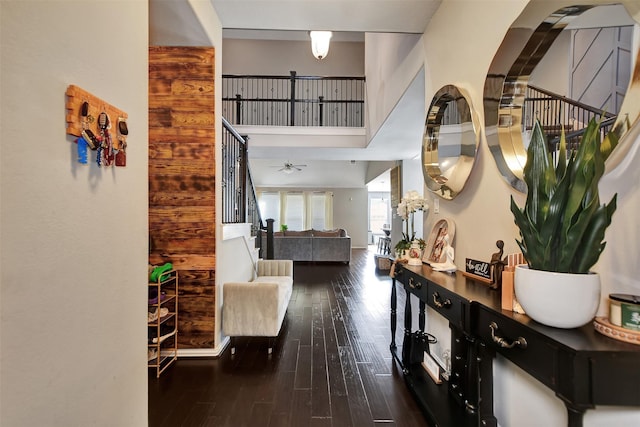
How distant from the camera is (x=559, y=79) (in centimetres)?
121

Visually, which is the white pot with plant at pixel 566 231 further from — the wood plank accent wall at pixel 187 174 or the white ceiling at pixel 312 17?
the wood plank accent wall at pixel 187 174

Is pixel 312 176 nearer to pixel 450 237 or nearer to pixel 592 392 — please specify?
pixel 450 237

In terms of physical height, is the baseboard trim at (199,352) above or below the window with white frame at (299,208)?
below

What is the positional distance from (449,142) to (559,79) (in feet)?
3.05

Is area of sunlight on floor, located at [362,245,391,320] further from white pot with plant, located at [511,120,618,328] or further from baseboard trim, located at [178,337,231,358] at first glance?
white pot with plant, located at [511,120,618,328]

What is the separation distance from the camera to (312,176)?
11.1 m

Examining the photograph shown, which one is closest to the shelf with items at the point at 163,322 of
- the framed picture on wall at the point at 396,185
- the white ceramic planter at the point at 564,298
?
the white ceramic planter at the point at 564,298

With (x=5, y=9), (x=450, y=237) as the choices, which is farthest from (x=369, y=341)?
(x=5, y=9)

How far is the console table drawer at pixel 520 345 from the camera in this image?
88 centimetres

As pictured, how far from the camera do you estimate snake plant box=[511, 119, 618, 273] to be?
880 mm

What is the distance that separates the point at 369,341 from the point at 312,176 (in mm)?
8596

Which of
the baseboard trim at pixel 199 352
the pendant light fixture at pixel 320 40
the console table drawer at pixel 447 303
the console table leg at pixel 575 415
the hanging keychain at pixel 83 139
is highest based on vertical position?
the pendant light fixture at pixel 320 40

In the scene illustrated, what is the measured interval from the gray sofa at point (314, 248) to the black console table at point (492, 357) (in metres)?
5.44

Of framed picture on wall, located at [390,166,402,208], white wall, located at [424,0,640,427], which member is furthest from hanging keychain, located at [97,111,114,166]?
framed picture on wall, located at [390,166,402,208]
